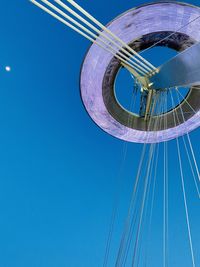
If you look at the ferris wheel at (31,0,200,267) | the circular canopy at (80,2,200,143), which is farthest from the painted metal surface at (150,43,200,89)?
the circular canopy at (80,2,200,143)

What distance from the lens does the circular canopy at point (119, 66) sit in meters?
6.71

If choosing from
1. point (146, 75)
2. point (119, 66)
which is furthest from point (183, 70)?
point (119, 66)

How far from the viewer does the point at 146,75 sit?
5781 millimetres

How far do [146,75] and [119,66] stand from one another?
7.49 ft

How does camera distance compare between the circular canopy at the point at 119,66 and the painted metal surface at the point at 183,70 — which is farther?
the circular canopy at the point at 119,66

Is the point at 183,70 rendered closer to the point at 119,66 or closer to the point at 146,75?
the point at 146,75

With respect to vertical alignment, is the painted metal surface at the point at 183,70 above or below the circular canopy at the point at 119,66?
below

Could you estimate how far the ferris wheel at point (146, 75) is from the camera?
4.98 m

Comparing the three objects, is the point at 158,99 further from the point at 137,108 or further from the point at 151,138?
the point at 151,138

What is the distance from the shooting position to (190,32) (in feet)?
23.6

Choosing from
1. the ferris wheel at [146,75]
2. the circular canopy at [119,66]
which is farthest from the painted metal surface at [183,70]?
the circular canopy at [119,66]

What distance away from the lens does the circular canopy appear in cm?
671

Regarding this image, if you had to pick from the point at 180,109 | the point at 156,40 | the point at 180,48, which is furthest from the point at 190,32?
the point at 180,109

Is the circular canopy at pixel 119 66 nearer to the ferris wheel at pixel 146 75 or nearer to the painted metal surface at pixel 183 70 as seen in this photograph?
the ferris wheel at pixel 146 75
